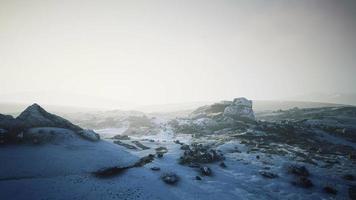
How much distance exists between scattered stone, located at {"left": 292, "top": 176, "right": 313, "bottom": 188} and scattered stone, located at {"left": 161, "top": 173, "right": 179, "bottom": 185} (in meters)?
17.6

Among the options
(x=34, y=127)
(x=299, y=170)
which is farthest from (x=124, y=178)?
(x=299, y=170)

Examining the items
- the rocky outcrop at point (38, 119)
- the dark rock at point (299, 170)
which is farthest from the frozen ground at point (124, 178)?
the rocky outcrop at point (38, 119)

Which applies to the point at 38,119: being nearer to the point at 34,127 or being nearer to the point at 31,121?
the point at 31,121

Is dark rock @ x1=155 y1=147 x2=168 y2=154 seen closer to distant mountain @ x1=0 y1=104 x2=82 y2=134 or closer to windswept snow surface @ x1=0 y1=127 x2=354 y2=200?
windswept snow surface @ x1=0 y1=127 x2=354 y2=200

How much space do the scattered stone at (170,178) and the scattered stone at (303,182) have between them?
57.8ft

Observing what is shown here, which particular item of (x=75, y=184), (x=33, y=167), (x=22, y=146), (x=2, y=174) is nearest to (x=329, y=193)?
(x=75, y=184)

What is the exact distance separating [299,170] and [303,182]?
148 inches

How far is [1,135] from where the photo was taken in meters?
33.2

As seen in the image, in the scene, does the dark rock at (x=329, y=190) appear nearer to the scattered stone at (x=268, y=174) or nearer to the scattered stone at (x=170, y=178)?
the scattered stone at (x=268, y=174)

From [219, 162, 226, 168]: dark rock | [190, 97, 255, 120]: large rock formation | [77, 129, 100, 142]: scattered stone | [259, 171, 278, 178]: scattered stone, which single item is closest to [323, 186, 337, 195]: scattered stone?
[259, 171, 278, 178]: scattered stone

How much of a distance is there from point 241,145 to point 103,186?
34.1 m

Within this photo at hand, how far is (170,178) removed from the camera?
30.5 metres

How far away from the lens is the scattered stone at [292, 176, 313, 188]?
99.9 ft

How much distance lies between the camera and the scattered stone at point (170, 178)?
30.1m
